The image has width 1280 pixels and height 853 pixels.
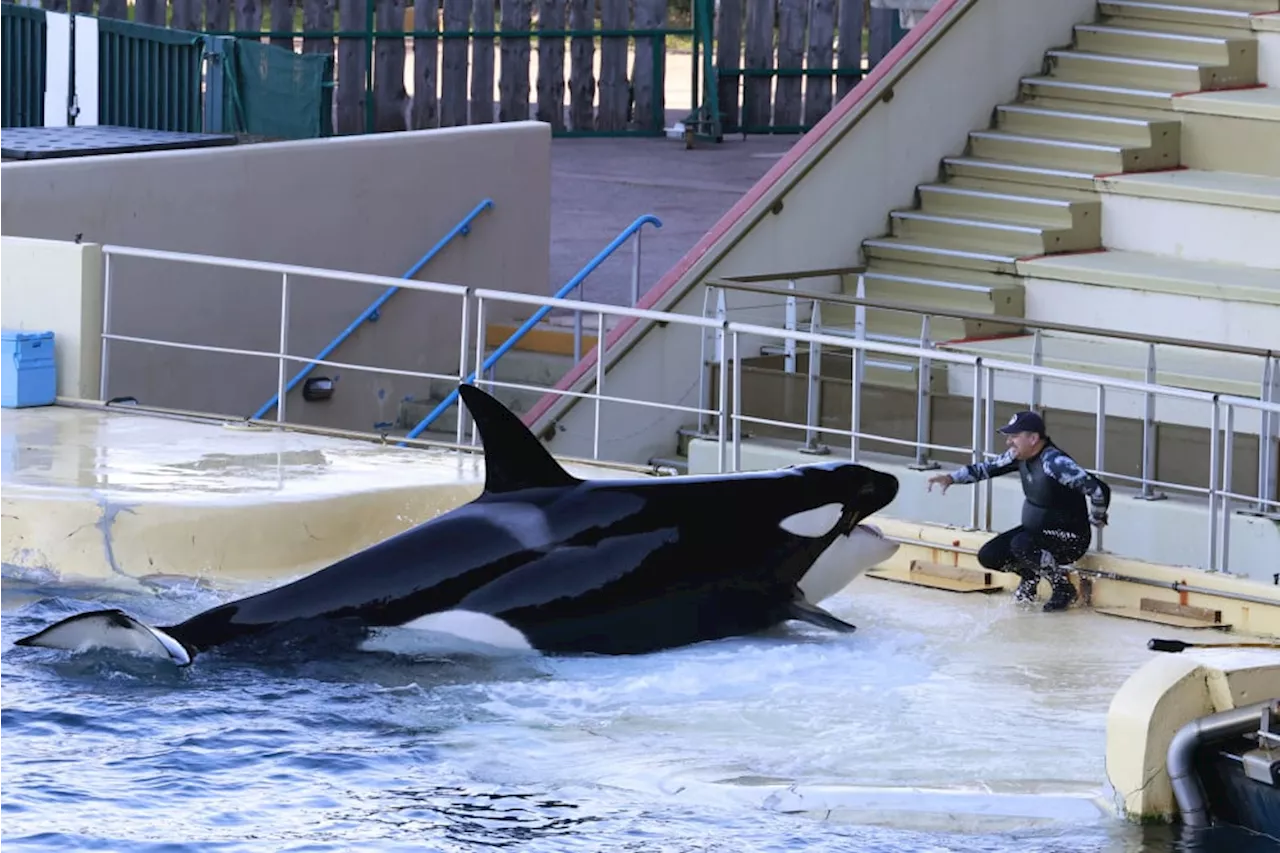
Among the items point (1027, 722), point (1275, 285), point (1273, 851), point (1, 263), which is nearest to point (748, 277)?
point (1275, 285)

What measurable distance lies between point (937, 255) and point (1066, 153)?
1.48 metres

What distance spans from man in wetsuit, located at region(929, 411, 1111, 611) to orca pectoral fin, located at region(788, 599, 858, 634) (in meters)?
0.98

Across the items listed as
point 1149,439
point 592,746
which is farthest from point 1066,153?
point 592,746

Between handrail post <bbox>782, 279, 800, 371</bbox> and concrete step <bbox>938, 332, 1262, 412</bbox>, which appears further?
handrail post <bbox>782, 279, 800, 371</bbox>

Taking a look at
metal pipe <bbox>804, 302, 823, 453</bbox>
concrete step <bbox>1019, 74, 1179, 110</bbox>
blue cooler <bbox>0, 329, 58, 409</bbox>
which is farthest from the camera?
concrete step <bbox>1019, 74, 1179, 110</bbox>

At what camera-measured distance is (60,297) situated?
13.5 m

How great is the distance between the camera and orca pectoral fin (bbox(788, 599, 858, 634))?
9742 millimetres

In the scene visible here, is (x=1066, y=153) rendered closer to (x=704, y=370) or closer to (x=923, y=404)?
(x=704, y=370)

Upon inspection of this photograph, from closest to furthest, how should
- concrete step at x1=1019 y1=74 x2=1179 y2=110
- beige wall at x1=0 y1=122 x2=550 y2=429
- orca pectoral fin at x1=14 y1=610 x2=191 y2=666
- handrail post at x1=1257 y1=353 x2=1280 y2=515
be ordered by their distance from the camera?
orca pectoral fin at x1=14 y1=610 x2=191 y2=666 → handrail post at x1=1257 y1=353 x2=1280 y2=515 → beige wall at x1=0 y1=122 x2=550 y2=429 → concrete step at x1=1019 y1=74 x2=1179 y2=110

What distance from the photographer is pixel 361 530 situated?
11367mm

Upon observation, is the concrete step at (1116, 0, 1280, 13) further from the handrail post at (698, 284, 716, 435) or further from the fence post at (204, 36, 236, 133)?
the fence post at (204, 36, 236, 133)

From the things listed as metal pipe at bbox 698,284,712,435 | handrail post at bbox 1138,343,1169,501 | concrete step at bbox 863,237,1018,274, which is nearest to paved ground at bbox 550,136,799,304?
concrete step at bbox 863,237,1018,274

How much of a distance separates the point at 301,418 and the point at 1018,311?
5352 millimetres

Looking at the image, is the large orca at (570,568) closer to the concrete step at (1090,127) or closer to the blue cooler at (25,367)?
the blue cooler at (25,367)
